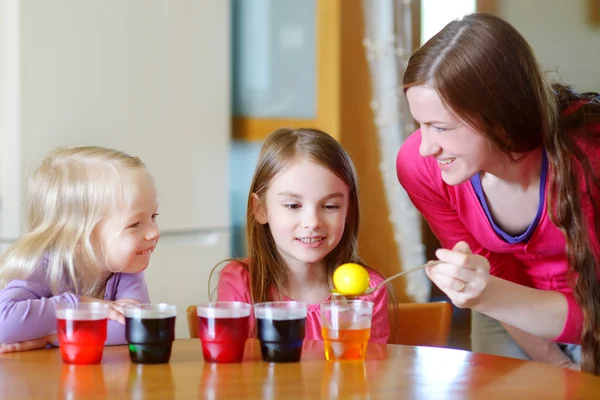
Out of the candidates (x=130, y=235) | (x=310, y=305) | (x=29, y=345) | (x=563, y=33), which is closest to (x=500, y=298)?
(x=310, y=305)

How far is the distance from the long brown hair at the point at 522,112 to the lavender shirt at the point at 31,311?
0.76 meters

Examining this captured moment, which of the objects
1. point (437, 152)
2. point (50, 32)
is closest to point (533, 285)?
point (437, 152)

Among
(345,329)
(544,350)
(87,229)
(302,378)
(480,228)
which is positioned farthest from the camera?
(544,350)

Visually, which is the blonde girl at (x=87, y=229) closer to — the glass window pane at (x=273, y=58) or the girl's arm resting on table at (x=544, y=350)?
the girl's arm resting on table at (x=544, y=350)

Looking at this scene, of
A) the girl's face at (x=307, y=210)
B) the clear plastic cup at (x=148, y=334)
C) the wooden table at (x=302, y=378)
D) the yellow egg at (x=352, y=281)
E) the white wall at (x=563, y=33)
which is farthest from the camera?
the white wall at (x=563, y=33)

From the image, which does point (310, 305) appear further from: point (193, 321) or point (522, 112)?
point (522, 112)

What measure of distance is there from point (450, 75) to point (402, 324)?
0.52 meters

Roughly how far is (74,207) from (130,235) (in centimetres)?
12

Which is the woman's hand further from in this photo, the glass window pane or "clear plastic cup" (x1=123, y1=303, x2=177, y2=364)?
the glass window pane

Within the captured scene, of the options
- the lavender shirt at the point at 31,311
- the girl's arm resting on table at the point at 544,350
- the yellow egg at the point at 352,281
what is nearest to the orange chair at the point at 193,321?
the lavender shirt at the point at 31,311

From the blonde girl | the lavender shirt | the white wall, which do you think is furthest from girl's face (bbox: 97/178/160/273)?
the white wall

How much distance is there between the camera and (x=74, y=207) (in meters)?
1.66

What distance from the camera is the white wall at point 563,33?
12.9 ft

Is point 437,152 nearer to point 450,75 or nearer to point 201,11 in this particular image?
point 450,75
